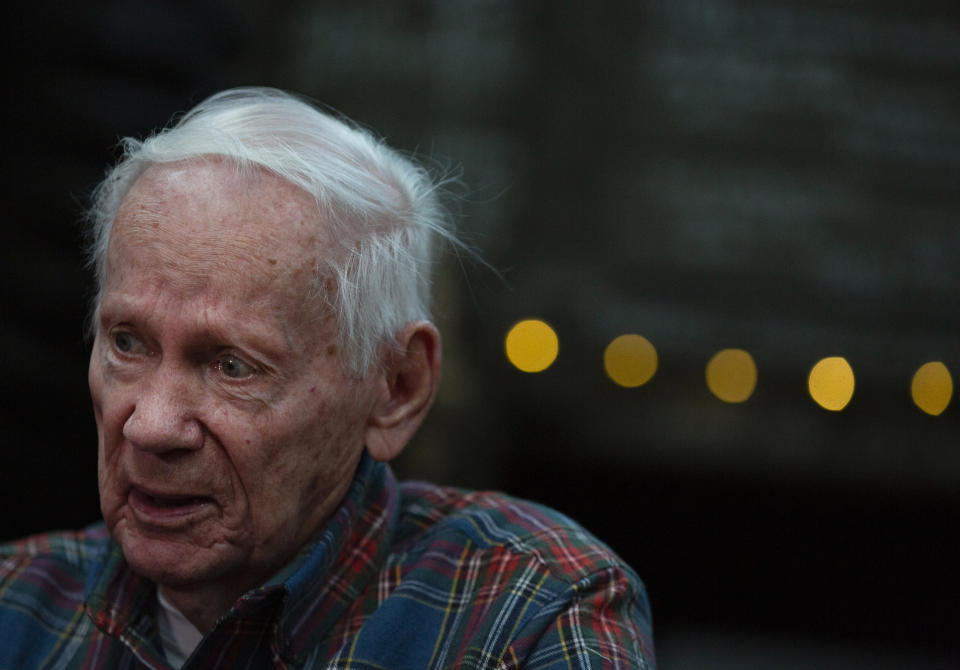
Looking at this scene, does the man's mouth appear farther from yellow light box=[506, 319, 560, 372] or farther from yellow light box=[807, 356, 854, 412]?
yellow light box=[807, 356, 854, 412]

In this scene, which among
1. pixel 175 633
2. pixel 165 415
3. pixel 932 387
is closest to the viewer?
pixel 165 415

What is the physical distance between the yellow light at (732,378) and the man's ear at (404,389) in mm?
1727

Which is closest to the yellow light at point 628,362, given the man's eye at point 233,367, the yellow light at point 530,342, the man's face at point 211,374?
the yellow light at point 530,342

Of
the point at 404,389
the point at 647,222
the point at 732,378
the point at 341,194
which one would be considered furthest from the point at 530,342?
the point at 341,194

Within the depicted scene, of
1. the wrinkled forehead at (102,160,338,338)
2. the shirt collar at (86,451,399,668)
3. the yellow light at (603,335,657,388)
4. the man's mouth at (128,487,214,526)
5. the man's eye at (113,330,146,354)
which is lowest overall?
the shirt collar at (86,451,399,668)

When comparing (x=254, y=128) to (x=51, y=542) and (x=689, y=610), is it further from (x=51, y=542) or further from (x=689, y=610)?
(x=689, y=610)

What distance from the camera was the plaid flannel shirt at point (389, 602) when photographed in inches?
64.7

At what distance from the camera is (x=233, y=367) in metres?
1.62

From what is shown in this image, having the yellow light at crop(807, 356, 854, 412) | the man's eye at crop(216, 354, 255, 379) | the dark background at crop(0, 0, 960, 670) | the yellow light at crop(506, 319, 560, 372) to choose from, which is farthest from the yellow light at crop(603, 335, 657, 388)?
the man's eye at crop(216, 354, 255, 379)

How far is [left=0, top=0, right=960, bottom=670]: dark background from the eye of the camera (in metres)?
3.28

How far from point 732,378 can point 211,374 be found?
2.19m

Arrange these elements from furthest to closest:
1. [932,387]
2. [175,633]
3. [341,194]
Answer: [932,387] < [175,633] < [341,194]

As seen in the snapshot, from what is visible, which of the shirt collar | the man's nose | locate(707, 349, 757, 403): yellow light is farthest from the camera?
locate(707, 349, 757, 403): yellow light

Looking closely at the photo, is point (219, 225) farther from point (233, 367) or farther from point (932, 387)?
point (932, 387)
